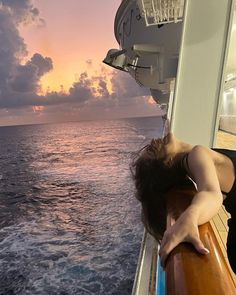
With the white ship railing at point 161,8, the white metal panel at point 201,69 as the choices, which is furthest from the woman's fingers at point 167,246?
the white ship railing at point 161,8

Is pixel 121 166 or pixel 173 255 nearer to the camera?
pixel 173 255

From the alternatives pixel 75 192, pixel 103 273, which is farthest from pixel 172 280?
pixel 75 192

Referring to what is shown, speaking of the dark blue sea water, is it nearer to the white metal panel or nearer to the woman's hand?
the woman's hand

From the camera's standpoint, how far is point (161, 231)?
0.83m

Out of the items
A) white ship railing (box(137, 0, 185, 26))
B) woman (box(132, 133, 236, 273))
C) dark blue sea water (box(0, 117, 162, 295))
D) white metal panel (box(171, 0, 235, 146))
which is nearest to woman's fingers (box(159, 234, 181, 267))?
woman (box(132, 133, 236, 273))

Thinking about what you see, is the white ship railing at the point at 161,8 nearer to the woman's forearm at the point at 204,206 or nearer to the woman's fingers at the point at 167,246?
the woman's forearm at the point at 204,206

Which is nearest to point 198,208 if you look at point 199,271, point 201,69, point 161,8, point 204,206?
point 204,206

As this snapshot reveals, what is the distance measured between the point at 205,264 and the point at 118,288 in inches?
222

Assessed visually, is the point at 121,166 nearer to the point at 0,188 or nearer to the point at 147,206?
the point at 0,188

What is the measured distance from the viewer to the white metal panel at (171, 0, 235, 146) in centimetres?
197

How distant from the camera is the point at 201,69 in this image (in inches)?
79.4

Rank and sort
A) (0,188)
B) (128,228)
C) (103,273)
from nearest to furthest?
(103,273) < (128,228) < (0,188)

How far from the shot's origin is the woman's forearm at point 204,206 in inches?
21.1

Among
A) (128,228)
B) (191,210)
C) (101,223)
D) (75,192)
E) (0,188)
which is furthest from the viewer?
(0,188)
